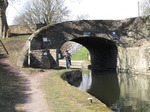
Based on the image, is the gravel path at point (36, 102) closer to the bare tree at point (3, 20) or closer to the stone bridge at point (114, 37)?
the stone bridge at point (114, 37)

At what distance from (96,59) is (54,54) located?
1080 cm

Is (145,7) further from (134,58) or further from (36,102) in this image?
(36,102)

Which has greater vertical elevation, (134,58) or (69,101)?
(134,58)

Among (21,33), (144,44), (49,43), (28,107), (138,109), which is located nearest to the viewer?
(28,107)

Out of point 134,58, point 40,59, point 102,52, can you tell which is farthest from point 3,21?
point 134,58

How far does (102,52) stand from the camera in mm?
25438

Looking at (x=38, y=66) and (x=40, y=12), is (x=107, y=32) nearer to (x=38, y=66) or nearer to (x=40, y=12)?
(x=38, y=66)

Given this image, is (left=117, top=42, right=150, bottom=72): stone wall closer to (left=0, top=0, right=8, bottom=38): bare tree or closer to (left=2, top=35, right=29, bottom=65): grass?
(left=2, top=35, right=29, bottom=65): grass

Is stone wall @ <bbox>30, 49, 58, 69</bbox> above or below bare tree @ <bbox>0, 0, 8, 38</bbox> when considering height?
below

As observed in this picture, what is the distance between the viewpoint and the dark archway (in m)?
22.0

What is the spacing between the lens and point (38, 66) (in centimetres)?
1541

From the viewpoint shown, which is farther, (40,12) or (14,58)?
(40,12)

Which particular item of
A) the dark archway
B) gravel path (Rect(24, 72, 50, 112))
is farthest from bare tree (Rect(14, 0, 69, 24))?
gravel path (Rect(24, 72, 50, 112))

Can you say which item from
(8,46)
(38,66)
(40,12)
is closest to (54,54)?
(38,66)
